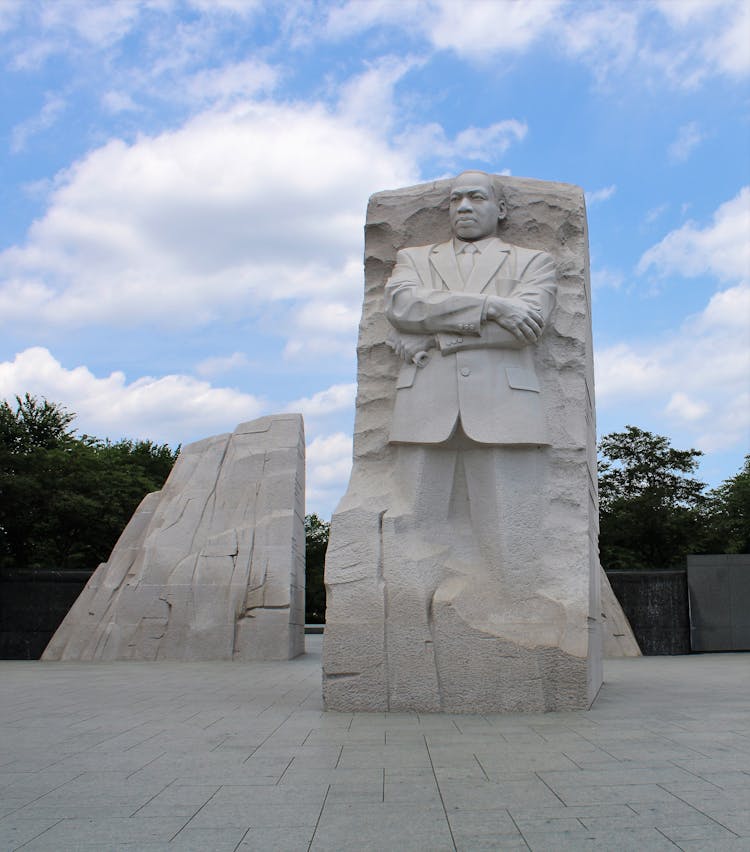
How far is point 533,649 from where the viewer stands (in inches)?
229

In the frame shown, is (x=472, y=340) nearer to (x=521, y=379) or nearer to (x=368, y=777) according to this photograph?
(x=521, y=379)

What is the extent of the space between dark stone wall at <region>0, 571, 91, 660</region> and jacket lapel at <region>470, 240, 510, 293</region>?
373 inches

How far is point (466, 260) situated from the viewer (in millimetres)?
6648

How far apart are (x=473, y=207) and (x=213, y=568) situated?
22.5 feet

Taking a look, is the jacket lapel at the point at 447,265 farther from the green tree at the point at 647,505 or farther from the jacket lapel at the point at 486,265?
the green tree at the point at 647,505

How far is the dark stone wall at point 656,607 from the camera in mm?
13383

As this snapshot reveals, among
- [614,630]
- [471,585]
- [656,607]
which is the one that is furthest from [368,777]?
[656,607]

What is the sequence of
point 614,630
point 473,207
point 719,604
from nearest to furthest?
1. point 473,207
2. point 614,630
3. point 719,604

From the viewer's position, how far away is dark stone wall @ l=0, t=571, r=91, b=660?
1327cm

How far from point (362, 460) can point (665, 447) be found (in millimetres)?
31154

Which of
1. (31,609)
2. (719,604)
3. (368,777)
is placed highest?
(719,604)

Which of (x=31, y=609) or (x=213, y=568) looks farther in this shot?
(x=31, y=609)

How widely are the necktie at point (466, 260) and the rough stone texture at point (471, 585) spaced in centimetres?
44

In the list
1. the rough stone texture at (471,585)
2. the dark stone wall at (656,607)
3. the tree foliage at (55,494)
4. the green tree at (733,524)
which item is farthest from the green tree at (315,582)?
the rough stone texture at (471,585)
